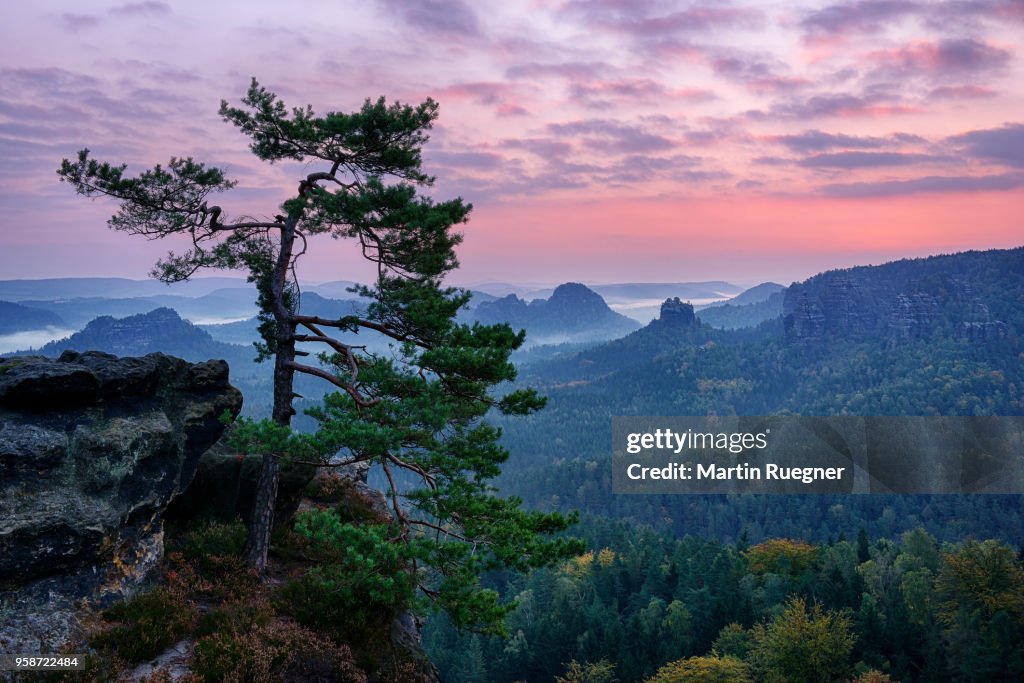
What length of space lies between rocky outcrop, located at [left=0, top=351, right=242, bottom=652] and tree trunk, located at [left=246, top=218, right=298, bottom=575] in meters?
1.80

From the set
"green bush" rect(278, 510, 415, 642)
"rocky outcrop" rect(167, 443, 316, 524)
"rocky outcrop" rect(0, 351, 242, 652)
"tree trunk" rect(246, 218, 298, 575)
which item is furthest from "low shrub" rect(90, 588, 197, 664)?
"rocky outcrop" rect(167, 443, 316, 524)

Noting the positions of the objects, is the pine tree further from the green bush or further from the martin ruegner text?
the martin ruegner text

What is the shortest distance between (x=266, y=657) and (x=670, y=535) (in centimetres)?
10485

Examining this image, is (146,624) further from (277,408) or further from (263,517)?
(277,408)

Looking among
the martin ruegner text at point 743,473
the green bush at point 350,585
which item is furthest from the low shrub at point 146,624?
the martin ruegner text at point 743,473

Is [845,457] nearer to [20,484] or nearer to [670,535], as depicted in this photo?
[670,535]

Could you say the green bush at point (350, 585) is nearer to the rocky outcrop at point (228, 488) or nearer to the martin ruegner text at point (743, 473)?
the rocky outcrop at point (228, 488)

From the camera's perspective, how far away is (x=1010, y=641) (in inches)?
1832

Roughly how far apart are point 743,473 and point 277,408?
174m

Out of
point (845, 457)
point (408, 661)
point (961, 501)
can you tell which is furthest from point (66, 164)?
point (845, 457)

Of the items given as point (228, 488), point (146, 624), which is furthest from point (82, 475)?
point (228, 488)

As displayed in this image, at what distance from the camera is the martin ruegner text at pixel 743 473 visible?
569ft

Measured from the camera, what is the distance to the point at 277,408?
18.2m

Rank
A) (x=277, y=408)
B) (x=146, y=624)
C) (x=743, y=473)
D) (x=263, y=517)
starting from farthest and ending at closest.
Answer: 1. (x=743, y=473)
2. (x=277, y=408)
3. (x=263, y=517)
4. (x=146, y=624)
